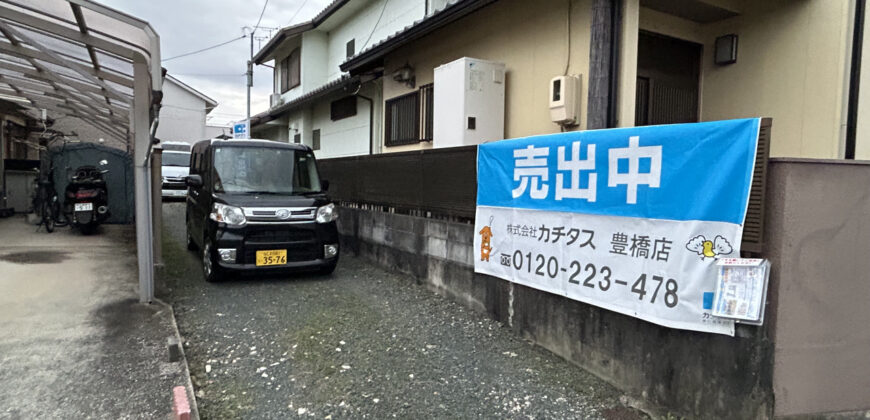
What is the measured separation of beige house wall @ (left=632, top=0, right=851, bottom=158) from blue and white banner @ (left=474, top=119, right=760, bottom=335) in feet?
4.99

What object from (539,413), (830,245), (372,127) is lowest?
(539,413)

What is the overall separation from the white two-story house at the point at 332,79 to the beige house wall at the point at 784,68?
6420 mm

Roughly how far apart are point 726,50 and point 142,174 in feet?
23.9

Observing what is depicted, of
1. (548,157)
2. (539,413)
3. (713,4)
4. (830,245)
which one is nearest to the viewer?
(830,245)

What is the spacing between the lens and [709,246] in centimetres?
297

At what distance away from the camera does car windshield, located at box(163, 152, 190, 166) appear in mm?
16297

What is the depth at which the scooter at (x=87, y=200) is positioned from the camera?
929 centimetres

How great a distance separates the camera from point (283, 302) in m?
5.75

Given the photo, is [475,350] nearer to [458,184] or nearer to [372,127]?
[458,184]

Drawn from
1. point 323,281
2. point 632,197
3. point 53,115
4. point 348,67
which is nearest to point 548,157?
point 632,197

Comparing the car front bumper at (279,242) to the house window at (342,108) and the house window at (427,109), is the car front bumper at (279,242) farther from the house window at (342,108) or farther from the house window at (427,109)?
the house window at (342,108)

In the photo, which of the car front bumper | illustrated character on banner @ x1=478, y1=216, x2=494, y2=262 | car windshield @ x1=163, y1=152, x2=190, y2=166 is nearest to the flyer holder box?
illustrated character on banner @ x1=478, y1=216, x2=494, y2=262

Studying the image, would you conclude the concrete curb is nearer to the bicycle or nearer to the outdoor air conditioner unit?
the bicycle

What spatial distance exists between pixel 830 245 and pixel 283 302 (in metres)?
5.19
